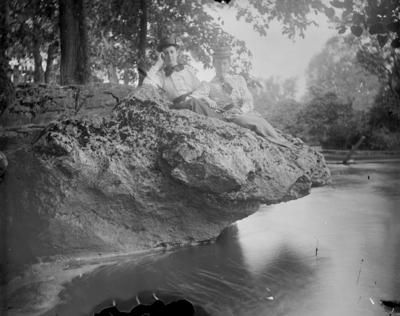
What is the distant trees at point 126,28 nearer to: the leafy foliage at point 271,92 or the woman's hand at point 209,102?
the leafy foliage at point 271,92

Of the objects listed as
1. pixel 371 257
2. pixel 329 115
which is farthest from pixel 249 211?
pixel 329 115

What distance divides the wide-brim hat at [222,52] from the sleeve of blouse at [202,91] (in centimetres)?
30

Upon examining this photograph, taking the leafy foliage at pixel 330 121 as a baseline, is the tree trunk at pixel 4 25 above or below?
above

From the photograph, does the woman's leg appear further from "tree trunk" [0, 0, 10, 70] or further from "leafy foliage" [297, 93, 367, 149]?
"tree trunk" [0, 0, 10, 70]

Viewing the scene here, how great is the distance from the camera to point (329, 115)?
5562mm

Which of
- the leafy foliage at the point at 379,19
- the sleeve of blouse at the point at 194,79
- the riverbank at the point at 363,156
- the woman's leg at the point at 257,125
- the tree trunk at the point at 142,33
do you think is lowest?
the riverbank at the point at 363,156

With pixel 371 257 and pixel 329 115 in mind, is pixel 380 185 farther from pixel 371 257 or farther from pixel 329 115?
pixel 371 257

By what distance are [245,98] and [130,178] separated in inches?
58.3

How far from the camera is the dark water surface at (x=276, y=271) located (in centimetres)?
259

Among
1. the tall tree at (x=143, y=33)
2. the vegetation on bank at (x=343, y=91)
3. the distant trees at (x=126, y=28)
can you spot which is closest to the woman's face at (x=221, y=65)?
the distant trees at (x=126, y=28)

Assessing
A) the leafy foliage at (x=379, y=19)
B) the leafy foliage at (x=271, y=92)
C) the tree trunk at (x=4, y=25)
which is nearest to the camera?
the leafy foliage at (x=379, y=19)

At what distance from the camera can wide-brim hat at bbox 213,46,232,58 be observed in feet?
13.0

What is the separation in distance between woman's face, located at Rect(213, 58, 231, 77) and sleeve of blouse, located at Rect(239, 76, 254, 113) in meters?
0.20

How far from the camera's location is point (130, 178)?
3.54 metres
